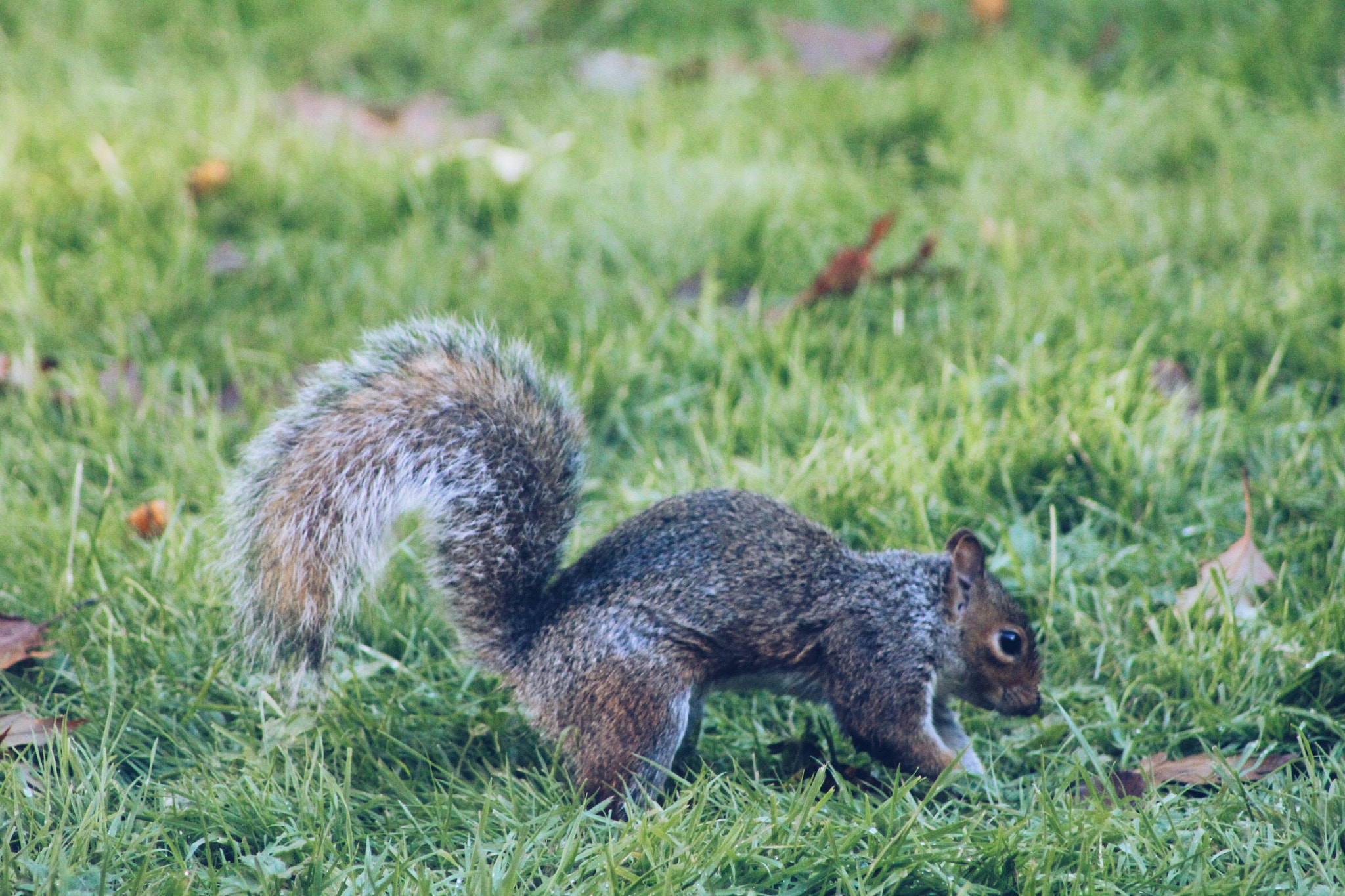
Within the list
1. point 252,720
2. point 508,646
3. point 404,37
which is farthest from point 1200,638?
point 404,37

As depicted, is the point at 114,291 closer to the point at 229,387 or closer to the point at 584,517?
the point at 229,387

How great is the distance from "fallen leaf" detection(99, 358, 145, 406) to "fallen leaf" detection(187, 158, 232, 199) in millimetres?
880

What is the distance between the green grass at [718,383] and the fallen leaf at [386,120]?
0.40 ft

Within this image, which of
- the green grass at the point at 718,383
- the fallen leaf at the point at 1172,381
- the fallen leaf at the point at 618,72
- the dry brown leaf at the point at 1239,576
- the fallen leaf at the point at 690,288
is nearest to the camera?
the green grass at the point at 718,383

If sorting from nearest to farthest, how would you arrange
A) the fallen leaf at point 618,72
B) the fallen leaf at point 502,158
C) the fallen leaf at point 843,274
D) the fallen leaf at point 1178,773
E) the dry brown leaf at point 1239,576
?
1. the fallen leaf at point 1178,773
2. the dry brown leaf at point 1239,576
3. the fallen leaf at point 843,274
4. the fallen leaf at point 502,158
5. the fallen leaf at point 618,72

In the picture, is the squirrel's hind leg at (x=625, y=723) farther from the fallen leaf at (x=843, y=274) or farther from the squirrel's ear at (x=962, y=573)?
the fallen leaf at (x=843, y=274)

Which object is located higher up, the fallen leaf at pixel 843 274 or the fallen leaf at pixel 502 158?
the fallen leaf at pixel 502 158

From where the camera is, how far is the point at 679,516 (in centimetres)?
228

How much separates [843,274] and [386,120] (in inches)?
80.3

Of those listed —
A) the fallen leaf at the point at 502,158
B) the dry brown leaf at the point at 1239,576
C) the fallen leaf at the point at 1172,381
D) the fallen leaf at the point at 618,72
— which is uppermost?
the fallen leaf at the point at 618,72

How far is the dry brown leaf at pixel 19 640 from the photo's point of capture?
2.26 metres

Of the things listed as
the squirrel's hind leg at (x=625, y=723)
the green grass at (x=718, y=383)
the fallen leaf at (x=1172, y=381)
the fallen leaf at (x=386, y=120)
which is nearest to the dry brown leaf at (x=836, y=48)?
the green grass at (x=718, y=383)

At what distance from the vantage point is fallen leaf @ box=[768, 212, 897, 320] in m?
3.45

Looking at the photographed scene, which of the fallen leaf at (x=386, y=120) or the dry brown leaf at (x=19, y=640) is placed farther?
the fallen leaf at (x=386, y=120)
